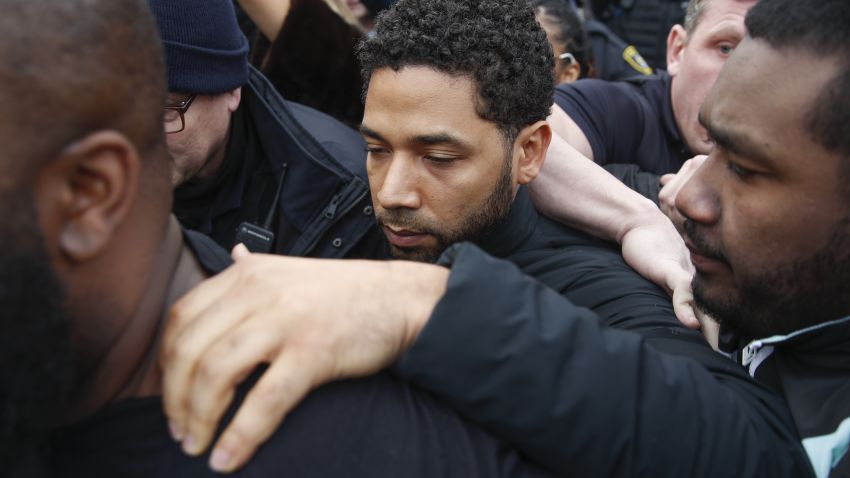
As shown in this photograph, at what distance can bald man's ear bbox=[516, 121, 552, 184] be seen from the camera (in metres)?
2.37

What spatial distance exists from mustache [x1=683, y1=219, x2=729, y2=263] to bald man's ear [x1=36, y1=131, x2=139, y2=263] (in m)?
1.09

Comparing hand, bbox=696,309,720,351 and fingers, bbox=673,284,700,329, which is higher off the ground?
fingers, bbox=673,284,700,329

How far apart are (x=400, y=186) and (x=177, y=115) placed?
924 mm

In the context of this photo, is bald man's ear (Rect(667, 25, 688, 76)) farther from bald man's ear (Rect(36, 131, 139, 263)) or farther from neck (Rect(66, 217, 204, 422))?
bald man's ear (Rect(36, 131, 139, 263))

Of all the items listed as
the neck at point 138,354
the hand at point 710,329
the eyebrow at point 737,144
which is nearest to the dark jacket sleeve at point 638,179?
the hand at point 710,329

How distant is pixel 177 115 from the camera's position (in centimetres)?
264

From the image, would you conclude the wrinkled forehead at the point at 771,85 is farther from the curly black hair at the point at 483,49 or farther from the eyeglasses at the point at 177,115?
the eyeglasses at the point at 177,115

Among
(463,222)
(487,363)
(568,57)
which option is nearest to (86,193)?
(487,363)

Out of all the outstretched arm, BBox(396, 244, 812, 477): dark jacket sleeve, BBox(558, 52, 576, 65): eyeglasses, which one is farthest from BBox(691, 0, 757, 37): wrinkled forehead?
BBox(396, 244, 812, 477): dark jacket sleeve

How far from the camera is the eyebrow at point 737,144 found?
55.9 inches

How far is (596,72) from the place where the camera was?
15.3 feet

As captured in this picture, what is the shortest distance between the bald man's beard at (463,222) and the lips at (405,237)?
2 cm

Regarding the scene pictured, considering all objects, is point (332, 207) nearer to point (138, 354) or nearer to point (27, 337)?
point (138, 354)

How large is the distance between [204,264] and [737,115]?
992 millimetres
